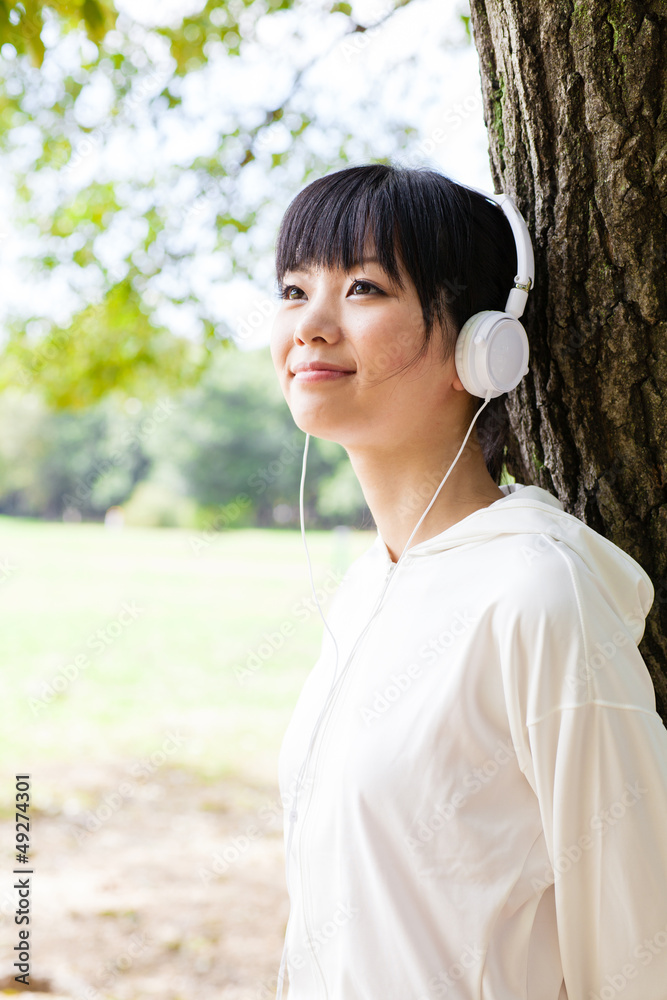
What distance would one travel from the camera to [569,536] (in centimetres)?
116

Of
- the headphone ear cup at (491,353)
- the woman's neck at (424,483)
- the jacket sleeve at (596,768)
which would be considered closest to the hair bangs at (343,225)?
the headphone ear cup at (491,353)

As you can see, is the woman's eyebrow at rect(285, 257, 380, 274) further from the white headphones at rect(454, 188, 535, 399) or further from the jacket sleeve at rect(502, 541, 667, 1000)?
the jacket sleeve at rect(502, 541, 667, 1000)

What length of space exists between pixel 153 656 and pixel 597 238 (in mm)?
9725

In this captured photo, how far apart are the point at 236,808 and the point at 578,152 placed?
4968 millimetres

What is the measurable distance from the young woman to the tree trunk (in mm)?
134

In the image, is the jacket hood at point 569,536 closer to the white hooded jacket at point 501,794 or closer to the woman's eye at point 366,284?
the white hooded jacket at point 501,794

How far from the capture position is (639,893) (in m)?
1.04

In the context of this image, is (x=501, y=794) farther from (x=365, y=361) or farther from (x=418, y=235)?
(x=418, y=235)

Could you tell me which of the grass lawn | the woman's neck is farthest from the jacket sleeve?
the grass lawn

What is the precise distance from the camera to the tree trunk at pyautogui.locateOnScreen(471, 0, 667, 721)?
1.33m

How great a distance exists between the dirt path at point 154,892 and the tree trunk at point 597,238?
9.75 feet

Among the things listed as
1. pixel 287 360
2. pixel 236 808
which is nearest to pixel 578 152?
pixel 287 360

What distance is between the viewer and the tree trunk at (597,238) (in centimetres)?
133

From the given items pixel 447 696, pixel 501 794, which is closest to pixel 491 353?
pixel 447 696
